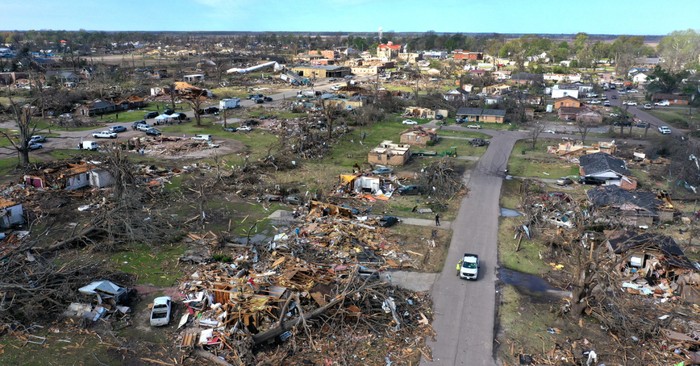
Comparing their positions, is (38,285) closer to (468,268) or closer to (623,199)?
(468,268)

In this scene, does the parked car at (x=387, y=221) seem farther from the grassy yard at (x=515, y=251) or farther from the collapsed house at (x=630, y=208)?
the collapsed house at (x=630, y=208)

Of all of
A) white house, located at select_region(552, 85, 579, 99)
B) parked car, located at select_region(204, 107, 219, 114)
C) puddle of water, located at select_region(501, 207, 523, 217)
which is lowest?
puddle of water, located at select_region(501, 207, 523, 217)

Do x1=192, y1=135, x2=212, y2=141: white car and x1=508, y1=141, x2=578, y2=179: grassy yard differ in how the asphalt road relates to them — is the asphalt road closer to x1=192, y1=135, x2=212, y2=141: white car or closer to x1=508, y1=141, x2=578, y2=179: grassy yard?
x1=508, y1=141, x2=578, y2=179: grassy yard

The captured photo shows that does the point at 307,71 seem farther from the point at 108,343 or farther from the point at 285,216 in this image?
the point at 108,343

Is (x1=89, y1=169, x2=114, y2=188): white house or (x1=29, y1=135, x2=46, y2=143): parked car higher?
(x1=29, y1=135, x2=46, y2=143): parked car

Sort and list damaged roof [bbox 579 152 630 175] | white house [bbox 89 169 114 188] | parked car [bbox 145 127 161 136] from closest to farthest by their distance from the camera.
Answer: white house [bbox 89 169 114 188] < damaged roof [bbox 579 152 630 175] < parked car [bbox 145 127 161 136]

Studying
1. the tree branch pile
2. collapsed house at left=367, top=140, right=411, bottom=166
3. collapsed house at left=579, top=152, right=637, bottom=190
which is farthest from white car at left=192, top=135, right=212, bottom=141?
collapsed house at left=579, top=152, right=637, bottom=190
